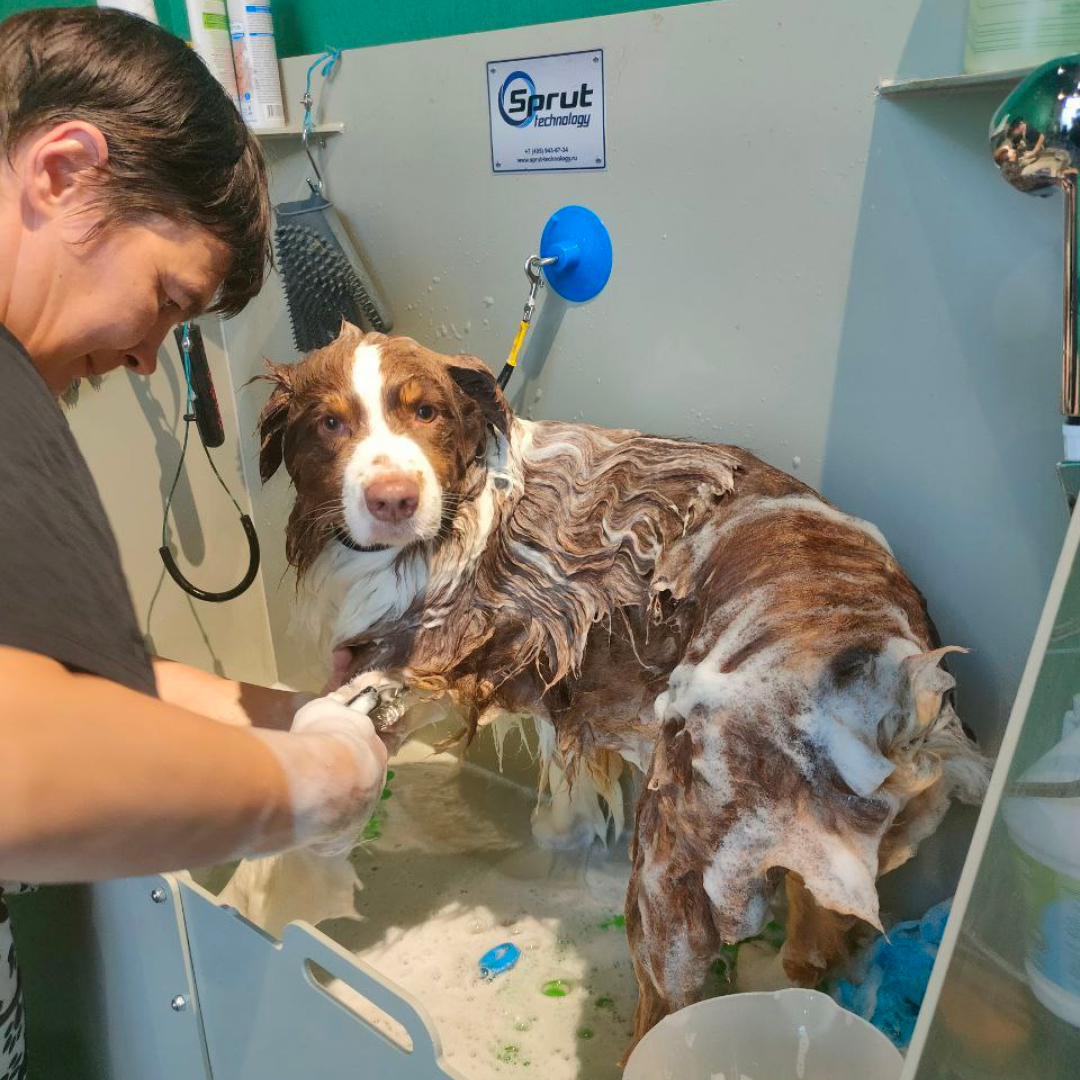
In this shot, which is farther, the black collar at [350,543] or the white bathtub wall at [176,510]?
the white bathtub wall at [176,510]

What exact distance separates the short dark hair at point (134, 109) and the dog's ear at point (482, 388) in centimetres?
37

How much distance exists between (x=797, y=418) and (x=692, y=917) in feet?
2.17

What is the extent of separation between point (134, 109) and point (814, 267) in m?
0.80

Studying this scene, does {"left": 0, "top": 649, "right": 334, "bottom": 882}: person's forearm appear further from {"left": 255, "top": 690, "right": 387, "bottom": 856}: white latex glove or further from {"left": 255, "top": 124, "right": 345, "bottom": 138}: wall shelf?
{"left": 255, "top": 124, "right": 345, "bottom": 138}: wall shelf

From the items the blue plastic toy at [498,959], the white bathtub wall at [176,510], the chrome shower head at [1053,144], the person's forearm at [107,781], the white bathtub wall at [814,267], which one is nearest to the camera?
the person's forearm at [107,781]

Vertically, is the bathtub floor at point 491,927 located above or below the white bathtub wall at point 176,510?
below

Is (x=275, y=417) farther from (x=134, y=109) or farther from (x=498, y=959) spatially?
(x=498, y=959)

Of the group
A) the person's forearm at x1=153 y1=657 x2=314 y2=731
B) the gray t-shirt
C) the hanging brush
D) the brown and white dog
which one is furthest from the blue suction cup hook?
the gray t-shirt

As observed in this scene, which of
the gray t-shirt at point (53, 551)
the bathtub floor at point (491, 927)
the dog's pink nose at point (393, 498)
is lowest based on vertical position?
the bathtub floor at point (491, 927)

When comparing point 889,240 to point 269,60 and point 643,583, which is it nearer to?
point 643,583

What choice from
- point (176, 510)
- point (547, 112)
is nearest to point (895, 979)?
point (547, 112)

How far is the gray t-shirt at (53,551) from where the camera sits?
623 millimetres

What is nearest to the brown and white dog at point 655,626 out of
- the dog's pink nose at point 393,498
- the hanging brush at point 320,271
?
the dog's pink nose at point 393,498

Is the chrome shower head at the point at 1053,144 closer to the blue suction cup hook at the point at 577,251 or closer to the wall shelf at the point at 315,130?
the blue suction cup hook at the point at 577,251
